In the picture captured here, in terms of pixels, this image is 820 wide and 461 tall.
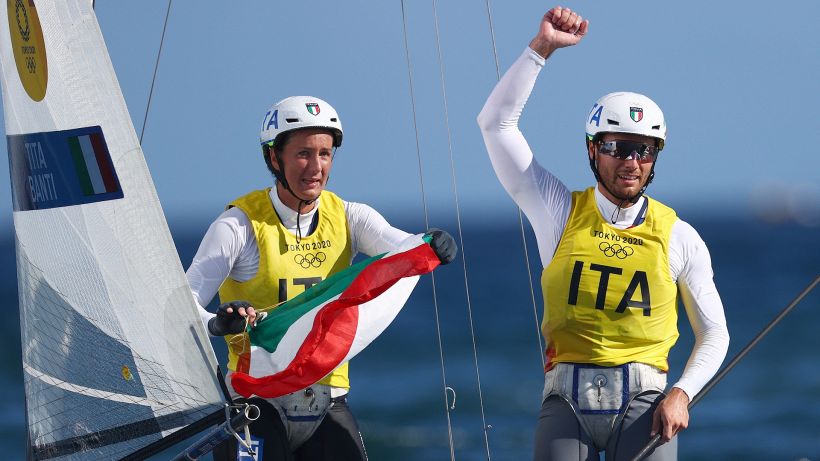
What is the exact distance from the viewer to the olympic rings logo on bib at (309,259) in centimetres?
534

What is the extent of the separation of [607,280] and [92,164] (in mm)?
1745

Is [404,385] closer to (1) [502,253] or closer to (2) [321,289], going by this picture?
(2) [321,289]

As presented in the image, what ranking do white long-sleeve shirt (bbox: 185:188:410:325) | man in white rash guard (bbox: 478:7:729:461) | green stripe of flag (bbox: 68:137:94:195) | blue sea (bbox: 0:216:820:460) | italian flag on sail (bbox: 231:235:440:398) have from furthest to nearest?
blue sea (bbox: 0:216:820:460), white long-sleeve shirt (bbox: 185:188:410:325), man in white rash guard (bbox: 478:7:729:461), italian flag on sail (bbox: 231:235:440:398), green stripe of flag (bbox: 68:137:94:195)

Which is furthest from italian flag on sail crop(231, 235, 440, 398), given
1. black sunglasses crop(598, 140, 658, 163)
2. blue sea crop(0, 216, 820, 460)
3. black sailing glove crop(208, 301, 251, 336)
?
blue sea crop(0, 216, 820, 460)

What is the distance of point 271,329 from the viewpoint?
4824 mm

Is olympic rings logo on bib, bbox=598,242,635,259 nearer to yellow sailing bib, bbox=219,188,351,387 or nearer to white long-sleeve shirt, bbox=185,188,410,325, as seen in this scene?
white long-sleeve shirt, bbox=185,188,410,325

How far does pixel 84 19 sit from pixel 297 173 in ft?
3.68

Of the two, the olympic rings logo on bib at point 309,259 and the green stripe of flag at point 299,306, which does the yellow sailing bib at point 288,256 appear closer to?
the olympic rings logo on bib at point 309,259

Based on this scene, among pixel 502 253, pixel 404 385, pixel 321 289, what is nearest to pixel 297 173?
pixel 321 289

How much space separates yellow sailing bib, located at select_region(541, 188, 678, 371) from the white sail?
1.32m

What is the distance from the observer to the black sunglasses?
17.0 feet

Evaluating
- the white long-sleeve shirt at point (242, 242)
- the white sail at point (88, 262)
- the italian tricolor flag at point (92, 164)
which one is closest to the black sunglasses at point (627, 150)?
the white long-sleeve shirt at point (242, 242)

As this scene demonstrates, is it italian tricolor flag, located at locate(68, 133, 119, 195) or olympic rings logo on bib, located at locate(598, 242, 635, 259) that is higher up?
italian tricolor flag, located at locate(68, 133, 119, 195)

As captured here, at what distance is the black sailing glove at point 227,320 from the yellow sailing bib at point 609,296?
1125 mm
